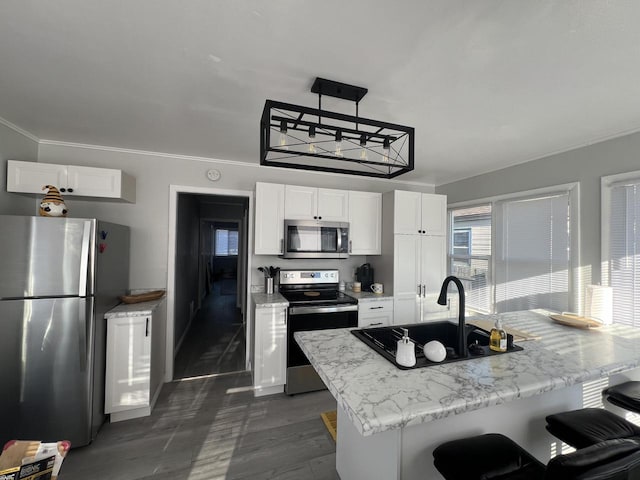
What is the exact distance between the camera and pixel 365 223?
3.33 meters

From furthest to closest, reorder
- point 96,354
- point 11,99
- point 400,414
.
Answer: point 96,354, point 11,99, point 400,414

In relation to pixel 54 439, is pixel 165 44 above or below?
above

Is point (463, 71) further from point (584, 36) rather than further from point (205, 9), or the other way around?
point (205, 9)

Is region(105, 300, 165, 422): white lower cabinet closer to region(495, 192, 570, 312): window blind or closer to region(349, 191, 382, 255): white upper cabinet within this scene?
region(349, 191, 382, 255): white upper cabinet

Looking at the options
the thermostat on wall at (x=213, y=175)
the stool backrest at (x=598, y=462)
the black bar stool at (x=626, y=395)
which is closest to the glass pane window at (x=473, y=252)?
the black bar stool at (x=626, y=395)

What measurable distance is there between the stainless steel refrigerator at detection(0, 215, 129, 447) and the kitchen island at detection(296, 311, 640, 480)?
5.46 feet

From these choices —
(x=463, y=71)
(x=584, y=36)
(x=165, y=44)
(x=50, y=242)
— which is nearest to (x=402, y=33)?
(x=463, y=71)

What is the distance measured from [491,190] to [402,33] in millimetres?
2756

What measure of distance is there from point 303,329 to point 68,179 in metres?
2.58

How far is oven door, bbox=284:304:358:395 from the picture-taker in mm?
2637

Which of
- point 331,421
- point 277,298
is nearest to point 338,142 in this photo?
point 277,298

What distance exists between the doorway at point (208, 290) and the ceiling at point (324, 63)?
1503mm

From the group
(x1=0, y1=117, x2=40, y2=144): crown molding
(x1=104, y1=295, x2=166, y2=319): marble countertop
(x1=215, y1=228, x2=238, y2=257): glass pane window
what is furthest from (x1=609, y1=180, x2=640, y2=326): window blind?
(x1=215, y1=228, x2=238, y2=257): glass pane window

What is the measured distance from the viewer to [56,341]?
1.86 m
